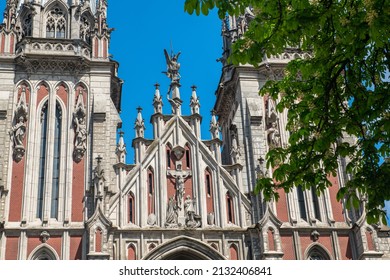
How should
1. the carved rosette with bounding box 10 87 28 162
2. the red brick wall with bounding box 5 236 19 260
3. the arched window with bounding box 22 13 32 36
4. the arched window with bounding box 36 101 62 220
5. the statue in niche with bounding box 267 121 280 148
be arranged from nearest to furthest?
the red brick wall with bounding box 5 236 19 260
the arched window with bounding box 36 101 62 220
the carved rosette with bounding box 10 87 28 162
the statue in niche with bounding box 267 121 280 148
the arched window with bounding box 22 13 32 36

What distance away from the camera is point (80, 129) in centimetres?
2606

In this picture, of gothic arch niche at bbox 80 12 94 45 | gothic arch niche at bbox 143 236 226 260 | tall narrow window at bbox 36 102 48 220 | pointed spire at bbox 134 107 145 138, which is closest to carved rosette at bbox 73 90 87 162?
tall narrow window at bbox 36 102 48 220

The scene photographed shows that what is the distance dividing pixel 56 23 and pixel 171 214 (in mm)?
11355

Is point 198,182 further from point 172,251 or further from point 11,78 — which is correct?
point 11,78

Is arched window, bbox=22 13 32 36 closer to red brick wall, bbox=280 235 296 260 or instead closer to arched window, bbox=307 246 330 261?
red brick wall, bbox=280 235 296 260

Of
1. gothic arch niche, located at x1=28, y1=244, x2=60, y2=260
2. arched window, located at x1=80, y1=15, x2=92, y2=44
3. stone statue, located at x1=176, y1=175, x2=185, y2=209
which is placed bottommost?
gothic arch niche, located at x1=28, y1=244, x2=60, y2=260

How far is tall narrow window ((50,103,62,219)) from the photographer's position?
966 inches

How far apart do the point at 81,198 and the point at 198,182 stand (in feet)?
15.8

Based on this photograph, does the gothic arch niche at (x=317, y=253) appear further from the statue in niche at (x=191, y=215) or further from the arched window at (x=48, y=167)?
the arched window at (x=48, y=167)

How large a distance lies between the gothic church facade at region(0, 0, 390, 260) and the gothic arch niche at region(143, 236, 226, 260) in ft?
0.14

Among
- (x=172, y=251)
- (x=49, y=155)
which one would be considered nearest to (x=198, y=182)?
(x=172, y=251)

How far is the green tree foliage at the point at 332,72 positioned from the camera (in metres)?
11.2

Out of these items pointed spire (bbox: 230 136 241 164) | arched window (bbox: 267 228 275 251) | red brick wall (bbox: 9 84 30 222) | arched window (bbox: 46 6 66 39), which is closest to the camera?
arched window (bbox: 267 228 275 251)
